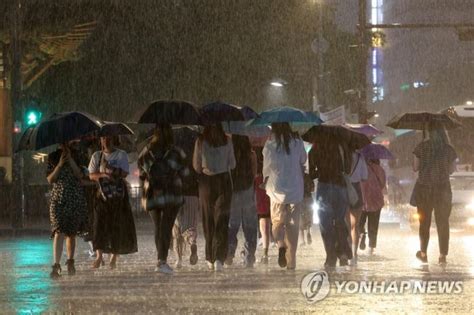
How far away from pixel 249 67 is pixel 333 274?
2955 centimetres

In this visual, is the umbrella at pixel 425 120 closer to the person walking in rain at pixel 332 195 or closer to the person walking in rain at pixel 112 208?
the person walking in rain at pixel 332 195

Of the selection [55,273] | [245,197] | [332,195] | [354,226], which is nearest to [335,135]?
[332,195]

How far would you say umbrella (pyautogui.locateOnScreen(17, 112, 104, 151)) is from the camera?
1340 centimetres

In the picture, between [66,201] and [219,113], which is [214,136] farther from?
[66,201]

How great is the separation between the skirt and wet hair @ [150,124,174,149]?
880 mm

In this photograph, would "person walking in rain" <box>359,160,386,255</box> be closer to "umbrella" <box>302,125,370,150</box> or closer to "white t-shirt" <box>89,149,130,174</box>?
"umbrella" <box>302,125,370,150</box>

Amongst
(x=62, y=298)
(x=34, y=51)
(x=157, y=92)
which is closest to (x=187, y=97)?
(x=157, y=92)

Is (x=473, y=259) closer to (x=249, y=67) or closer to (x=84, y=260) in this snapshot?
(x=84, y=260)

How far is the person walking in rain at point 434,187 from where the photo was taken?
14.7 metres

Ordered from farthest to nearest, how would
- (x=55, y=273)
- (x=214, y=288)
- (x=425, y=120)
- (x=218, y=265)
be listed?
1. (x=425, y=120)
2. (x=218, y=265)
3. (x=55, y=273)
4. (x=214, y=288)

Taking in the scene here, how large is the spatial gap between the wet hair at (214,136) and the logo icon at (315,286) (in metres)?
1.96

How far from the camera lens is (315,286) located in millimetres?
11797

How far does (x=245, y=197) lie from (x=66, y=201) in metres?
2.26

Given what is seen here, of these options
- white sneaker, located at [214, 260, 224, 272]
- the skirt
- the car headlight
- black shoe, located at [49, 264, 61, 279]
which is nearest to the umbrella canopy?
the skirt
